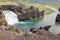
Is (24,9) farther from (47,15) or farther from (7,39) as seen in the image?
(7,39)

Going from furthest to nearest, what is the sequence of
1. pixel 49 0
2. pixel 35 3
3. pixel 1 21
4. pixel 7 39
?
pixel 49 0 < pixel 35 3 < pixel 1 21 < pixel 7 39

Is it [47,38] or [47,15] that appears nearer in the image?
[47,38]

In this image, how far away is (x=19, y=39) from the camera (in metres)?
17.5

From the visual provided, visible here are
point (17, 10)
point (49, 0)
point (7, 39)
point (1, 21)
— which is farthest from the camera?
point (49, 0)

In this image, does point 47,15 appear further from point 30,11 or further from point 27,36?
point 27,36

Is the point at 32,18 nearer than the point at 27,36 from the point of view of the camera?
No

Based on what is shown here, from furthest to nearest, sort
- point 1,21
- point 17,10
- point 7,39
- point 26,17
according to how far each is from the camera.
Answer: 1. point 17,10
2. point 26,17
3. point 1,21
4. point 7,39

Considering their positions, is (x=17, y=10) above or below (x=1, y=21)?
below

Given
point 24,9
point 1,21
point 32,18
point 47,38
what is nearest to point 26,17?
point 32,18

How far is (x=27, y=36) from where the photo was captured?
1833cm

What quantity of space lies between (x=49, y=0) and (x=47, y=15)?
57.2ft

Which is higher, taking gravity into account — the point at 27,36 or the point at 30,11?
the point at 27,36

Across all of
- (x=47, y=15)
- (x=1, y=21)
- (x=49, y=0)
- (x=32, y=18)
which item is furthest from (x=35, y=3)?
(x=1, y=21)

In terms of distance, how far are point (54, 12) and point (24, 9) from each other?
9.87m
